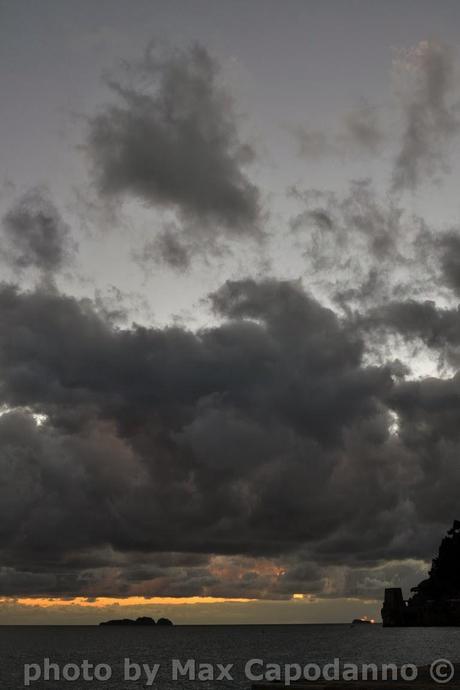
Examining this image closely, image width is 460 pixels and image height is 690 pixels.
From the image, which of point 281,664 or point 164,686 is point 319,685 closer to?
point 164,686

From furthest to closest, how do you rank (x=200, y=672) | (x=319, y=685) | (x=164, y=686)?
(x=200, y=672)
(x=164, y=686)
(x=319, y=685)

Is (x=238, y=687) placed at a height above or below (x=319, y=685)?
below

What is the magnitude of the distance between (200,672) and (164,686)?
96.5 feet

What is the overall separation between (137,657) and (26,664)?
1332 inches

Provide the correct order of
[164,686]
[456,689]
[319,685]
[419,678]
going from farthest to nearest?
1. [164,686]
2. [419,678]
3. [319,685]
4. [456,689]

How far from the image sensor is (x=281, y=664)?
156 metres

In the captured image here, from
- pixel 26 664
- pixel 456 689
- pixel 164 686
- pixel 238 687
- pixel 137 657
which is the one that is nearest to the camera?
pixel 456 689

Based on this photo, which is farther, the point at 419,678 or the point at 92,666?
the point at 92,666

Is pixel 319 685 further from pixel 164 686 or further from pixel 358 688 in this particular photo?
pixel 164 686

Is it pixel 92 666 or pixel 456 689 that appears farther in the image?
pixel 92 666

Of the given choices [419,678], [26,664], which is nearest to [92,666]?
[26,664]

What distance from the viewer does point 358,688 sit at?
53594mm

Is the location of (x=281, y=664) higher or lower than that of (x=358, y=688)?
lower

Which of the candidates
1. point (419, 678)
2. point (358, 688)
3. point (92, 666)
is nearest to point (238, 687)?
point (419, 678)
